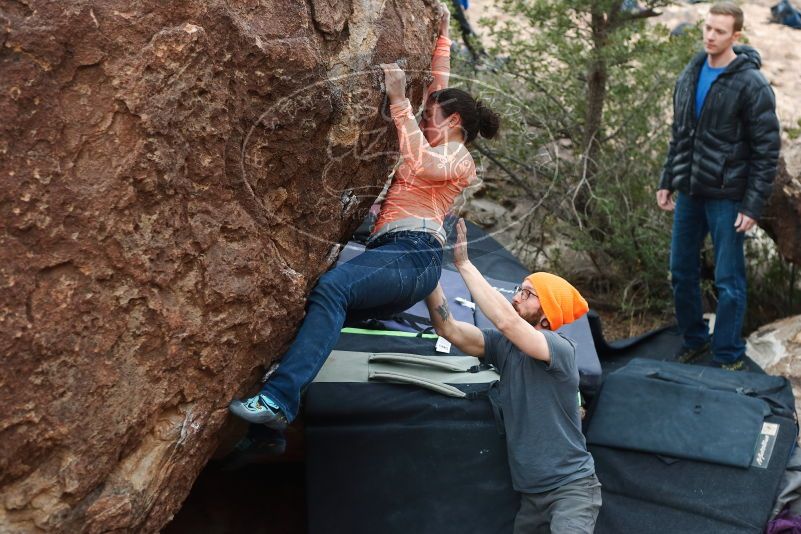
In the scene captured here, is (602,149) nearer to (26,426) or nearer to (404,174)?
(404,174)

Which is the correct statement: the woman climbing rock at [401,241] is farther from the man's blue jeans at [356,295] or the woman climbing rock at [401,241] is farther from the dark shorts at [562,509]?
the dark shorts at [562,509]

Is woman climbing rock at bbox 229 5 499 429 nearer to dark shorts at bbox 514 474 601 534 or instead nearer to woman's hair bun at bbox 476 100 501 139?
woman's hair bun at bbox 476 100 501 139

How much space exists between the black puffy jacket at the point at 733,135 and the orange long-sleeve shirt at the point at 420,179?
72.7 inches

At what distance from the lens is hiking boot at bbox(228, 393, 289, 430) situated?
303 cm

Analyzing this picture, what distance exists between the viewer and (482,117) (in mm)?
3705

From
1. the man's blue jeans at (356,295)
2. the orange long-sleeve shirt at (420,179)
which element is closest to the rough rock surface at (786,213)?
the orange long-sleeve shirt at (420,179)

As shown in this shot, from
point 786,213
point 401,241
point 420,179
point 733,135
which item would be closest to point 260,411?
point 401,241

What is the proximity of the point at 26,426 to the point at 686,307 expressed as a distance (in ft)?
12.9

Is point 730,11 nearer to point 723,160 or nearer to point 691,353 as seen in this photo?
point 723,160

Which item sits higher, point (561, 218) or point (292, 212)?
point (292, 212)

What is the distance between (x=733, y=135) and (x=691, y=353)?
1294mm

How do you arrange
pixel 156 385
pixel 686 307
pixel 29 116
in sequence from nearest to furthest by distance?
pixel 29 116 → pixel 156 385 → pixel 686 307

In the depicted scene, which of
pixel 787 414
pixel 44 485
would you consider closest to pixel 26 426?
pixel 44 485

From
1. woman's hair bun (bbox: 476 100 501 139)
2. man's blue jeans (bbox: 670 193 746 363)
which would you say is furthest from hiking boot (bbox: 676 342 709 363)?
woman's hair bun (bbox: 476 100 501 139)
